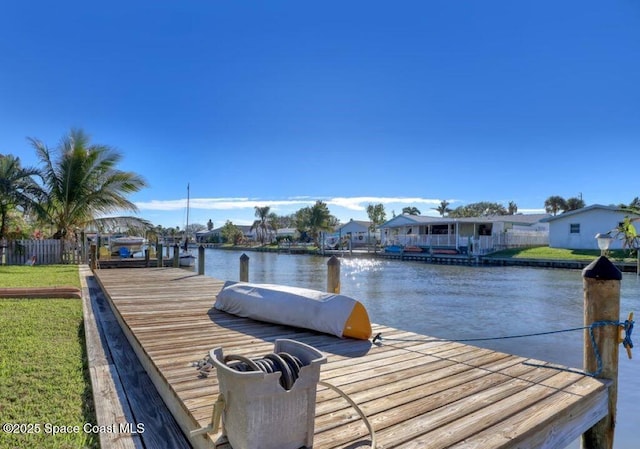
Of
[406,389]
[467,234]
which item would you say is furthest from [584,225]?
[406,389]

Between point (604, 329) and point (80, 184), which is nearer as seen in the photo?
point (604, 329)

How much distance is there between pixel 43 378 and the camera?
3.50 meters

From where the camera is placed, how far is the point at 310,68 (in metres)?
13.4

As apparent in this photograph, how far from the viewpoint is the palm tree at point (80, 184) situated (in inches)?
633

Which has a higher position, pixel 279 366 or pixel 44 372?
pixel 279 366

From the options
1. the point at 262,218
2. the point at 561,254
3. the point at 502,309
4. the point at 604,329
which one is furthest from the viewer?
the point at 262,218

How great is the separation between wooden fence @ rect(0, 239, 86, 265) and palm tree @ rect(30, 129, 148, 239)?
2.00 feet

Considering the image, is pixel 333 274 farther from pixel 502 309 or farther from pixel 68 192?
pixel 68 192

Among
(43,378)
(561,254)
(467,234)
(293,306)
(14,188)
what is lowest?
(561,254)

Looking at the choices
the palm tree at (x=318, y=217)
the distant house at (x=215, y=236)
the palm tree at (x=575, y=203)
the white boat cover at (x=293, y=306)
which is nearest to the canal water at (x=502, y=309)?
the white boat cover at (x=293, y=306)

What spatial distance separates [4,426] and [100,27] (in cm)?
1195

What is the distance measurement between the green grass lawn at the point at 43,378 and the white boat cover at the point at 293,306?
1822 millimetres

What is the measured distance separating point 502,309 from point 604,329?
10.0 m

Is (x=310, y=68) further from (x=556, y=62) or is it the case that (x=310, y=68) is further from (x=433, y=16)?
(x=556, y=62)
